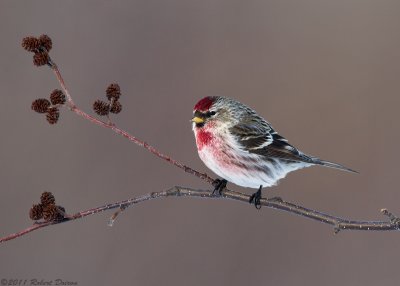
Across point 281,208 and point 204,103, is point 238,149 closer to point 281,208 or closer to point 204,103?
point 204,103

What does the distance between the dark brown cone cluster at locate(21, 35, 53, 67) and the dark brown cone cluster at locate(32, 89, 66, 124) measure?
0.11 meters

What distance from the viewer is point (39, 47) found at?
168 centimetres

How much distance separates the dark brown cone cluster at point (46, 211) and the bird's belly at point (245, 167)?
0.82m

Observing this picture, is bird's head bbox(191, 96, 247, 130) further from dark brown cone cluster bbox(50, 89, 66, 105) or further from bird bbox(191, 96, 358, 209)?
dark brown cone cluster bbox(50, 89, 66, 105)

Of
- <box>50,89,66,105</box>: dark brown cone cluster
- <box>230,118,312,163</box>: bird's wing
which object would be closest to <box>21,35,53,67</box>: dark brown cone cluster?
<box>50,89,66,105</box>: dark brown cone cluster

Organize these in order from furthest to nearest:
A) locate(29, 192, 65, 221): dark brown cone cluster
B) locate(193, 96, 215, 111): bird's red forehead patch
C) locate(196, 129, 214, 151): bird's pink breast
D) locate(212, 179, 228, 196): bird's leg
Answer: locate(196, 129, 214, 151): bird's pink breast
locate(193, 96, 215, 111): bird's red forehead patch
locate(212, 179, 228, 196): bird's leg
locate(29, 192, 65, 221): dark brown cone cluster

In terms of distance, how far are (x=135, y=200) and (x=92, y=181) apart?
2.22 meters

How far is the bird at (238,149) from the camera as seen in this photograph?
234 cm

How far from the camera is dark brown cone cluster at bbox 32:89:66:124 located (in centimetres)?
168

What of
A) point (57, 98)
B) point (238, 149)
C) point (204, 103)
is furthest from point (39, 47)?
point (238, 149)

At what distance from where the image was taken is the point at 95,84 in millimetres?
4062

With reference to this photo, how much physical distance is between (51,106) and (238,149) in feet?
3.14

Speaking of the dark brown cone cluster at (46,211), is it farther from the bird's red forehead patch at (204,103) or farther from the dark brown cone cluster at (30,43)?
the bird's red forehead patch at (204,103)

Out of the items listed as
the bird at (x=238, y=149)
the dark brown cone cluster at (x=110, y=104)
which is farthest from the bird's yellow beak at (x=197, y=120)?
the dark brown cone cluster at (x=110, y=104)
